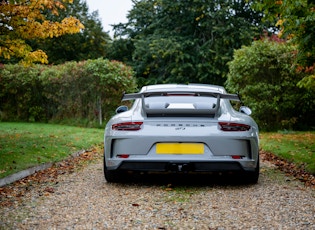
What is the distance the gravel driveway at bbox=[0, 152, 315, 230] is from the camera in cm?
448

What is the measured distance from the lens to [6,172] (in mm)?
7000

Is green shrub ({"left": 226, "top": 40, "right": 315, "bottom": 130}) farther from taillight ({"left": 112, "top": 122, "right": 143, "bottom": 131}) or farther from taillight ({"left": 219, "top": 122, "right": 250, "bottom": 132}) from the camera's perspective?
taillight ({"left": 112, "top": 122, "right": 143, "bottom": 131})

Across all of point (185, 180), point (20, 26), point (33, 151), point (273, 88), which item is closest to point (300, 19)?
point (185, 180)

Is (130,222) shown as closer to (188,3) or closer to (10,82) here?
(10,82)

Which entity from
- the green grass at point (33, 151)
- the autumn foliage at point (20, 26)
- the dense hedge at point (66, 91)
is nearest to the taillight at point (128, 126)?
the green grass at point (33, 151)

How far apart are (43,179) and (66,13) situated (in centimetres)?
3352

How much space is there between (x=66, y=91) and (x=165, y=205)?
640 inches

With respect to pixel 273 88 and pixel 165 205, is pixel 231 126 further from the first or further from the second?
pixel 273 88

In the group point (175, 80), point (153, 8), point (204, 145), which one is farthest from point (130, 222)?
point (153, 8)

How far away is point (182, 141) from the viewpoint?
237 inches

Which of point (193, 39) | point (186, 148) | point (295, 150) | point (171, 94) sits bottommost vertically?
point (295, 150)

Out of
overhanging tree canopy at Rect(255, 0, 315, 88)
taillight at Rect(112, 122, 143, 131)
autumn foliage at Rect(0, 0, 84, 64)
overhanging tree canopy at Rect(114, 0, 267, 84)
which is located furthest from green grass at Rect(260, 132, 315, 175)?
overhanging tree canopy at Rect(114, 0, 267, 84)

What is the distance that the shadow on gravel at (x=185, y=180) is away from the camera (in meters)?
6.65

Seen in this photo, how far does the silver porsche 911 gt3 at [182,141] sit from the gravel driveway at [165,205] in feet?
1.14
